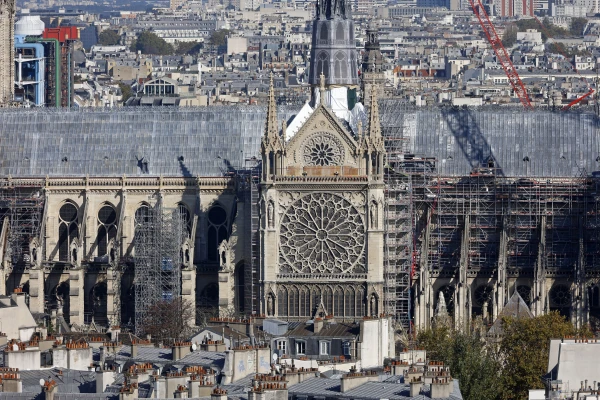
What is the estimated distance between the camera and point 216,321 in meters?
117

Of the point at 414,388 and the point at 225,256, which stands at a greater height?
the point at 225,256

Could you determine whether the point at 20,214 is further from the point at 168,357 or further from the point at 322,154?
the point at 168,357

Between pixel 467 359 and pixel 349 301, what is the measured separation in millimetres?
26560

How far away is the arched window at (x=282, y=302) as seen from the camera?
13312 cm

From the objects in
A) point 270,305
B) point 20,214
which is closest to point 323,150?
point 270,305

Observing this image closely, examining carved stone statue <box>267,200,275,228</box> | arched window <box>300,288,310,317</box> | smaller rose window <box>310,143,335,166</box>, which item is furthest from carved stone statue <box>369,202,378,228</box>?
carved stone statue <box>267,200,275,228</box>

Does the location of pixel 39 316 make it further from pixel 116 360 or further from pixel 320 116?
pixel 116 360

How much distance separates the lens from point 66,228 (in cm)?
14350

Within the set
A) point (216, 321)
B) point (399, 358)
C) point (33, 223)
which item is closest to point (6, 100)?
point (33, 223)

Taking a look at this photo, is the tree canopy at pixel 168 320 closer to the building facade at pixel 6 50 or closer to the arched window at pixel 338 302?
the arched window at pixel 338 302

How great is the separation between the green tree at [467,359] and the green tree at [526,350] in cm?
50

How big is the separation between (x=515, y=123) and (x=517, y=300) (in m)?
10.7

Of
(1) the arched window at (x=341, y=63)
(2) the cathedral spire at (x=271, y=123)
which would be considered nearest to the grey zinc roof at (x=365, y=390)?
(2) the cathedral spire at (x=271, y=123)

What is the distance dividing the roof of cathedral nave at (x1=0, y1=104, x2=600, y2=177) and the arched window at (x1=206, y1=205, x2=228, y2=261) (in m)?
1.65
